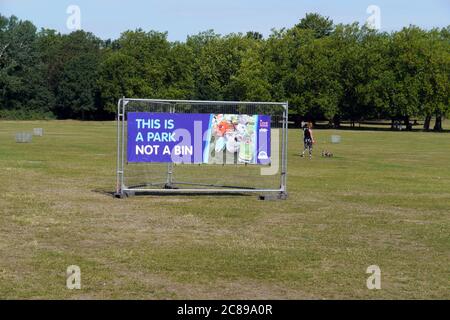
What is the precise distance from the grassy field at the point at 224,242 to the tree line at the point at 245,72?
273ft

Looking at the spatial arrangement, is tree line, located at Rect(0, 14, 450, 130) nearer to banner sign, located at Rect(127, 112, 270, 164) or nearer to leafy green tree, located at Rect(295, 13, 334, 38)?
leafy green tree, located at Rect(295, 13, 334, 38)

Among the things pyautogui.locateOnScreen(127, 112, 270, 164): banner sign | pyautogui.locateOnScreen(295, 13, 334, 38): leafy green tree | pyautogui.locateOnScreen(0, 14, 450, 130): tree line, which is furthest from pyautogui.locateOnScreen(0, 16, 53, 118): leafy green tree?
pyautogui.locateOnScreen(127, 112, 270, 164): banner sign

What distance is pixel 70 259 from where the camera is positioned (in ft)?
33.3

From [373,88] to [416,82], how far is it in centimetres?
632

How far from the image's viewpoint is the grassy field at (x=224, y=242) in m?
8.66

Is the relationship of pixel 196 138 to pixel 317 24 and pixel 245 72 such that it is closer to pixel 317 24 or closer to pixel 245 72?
pixel 245 72

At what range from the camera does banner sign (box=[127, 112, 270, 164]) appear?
17.6 metres

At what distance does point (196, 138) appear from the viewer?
17.8 m

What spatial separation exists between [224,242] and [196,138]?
643cm

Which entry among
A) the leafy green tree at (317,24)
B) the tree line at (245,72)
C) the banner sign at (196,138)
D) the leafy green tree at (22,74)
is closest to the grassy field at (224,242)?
the banner sign at (196,138)

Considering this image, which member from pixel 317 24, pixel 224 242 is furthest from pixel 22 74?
pixel 224 242

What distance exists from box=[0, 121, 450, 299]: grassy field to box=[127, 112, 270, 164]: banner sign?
45.6 inches

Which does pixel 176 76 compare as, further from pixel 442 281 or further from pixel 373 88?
pixel 442 281

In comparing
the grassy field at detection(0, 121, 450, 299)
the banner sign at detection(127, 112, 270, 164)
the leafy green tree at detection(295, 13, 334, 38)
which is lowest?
the grassy field at detection(0, 121, 450, 299)
